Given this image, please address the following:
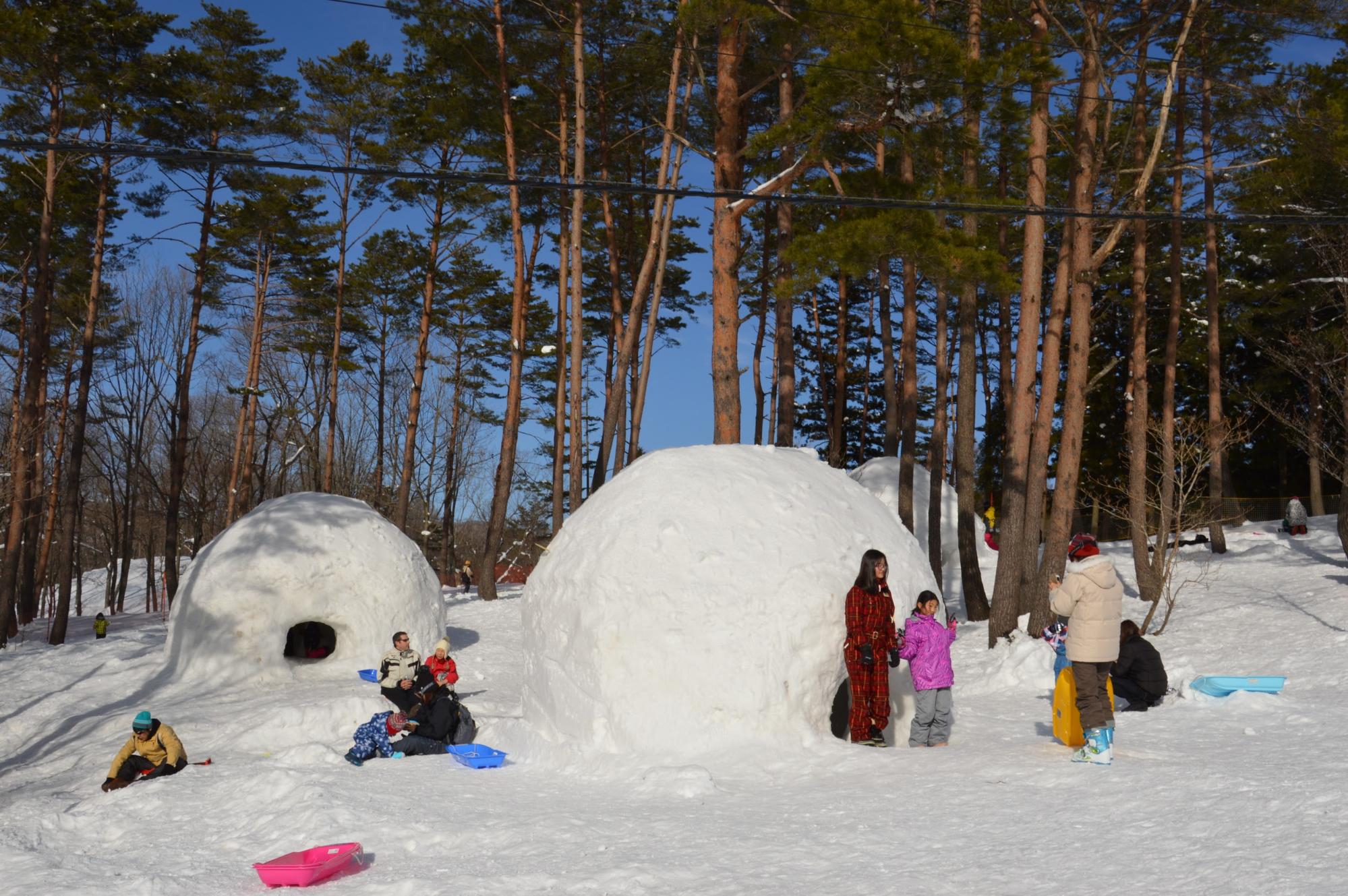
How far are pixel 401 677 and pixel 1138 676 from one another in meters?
7.17

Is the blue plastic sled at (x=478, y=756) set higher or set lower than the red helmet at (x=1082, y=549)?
lower

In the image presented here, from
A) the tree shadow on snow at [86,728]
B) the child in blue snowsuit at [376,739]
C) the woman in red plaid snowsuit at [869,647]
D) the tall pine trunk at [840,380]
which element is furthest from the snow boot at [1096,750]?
the tall pine trunk at [840,380]

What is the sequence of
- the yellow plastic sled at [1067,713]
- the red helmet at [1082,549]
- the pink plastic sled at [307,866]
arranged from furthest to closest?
the yellow plastic sled at [1067,713], the red helmet at [1082,549], the pink plastic sled at [307,866]

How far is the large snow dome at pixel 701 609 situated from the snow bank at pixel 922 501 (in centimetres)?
1308

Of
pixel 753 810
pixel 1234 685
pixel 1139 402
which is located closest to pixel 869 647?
pixel 753 810

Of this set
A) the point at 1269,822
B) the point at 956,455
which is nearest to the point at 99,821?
the point at 1269,822

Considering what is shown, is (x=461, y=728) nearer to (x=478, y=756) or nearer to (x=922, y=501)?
(x=478, y=756)

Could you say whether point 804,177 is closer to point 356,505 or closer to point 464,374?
point 356,505

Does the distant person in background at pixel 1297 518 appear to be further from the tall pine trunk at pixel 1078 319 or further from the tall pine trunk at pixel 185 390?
the tall pine trunk at pixel 185 390

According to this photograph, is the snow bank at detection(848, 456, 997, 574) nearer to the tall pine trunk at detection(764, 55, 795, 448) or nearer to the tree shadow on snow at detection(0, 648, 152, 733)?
the tall pine trunk at detection(764, 55, 795, 448)

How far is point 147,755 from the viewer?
30.6ft

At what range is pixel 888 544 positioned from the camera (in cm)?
894

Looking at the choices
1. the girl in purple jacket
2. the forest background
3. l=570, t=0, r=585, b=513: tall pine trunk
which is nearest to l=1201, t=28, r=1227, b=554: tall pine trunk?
the forest background

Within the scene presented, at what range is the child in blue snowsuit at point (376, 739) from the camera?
9.09 m
